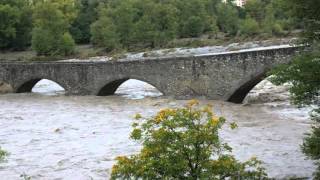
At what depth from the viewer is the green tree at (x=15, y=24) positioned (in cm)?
8750

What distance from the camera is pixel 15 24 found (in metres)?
91.2

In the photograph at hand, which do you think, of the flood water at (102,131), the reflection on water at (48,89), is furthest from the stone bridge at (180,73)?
the reflection on water at (48,89)

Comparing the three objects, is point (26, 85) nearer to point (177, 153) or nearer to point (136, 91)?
point (136, 91)

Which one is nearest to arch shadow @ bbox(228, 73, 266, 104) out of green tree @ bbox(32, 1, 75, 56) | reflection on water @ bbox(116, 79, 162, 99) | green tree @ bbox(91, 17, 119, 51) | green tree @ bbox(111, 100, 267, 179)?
reflection on water @ bbox(116, 79, 162, 99)

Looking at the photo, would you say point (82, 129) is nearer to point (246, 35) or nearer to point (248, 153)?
point (248, 153)

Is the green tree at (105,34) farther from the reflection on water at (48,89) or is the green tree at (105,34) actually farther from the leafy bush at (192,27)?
the reflection on water at (48,89)

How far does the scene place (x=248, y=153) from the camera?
25.6 meters

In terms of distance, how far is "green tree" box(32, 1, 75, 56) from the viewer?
3150 inches

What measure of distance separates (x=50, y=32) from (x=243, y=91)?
147 ft

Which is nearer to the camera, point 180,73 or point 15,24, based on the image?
point 180,73

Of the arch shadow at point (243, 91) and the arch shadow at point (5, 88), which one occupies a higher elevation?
the arch shadow at point (243, 91)

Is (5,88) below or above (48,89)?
above

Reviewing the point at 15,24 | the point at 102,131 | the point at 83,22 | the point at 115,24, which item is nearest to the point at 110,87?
the point at 102,131

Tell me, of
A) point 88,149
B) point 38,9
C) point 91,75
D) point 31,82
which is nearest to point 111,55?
point 38,9
